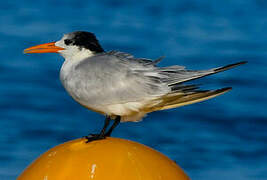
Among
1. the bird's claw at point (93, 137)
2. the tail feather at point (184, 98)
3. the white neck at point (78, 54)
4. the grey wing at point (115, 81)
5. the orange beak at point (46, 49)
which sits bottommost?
the bird's claw at point (93, 137)

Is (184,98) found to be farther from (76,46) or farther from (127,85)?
(76,46)

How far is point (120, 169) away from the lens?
3422 mm

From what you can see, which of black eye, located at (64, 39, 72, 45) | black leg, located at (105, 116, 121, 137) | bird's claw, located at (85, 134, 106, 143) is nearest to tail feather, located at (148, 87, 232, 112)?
black leg, located at (105, 116, 121, 137)

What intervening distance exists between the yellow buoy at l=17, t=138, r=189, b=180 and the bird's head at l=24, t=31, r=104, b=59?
571mm

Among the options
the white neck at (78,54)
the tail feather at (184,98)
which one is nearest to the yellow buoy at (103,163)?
the tail feather at (184,98)

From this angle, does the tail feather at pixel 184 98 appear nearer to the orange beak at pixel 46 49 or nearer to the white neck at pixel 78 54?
the white neck at pixel 78 54

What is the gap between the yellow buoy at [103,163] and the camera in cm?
341

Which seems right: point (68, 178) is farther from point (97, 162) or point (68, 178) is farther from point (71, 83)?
point (71, 83)

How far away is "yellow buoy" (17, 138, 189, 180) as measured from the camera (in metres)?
3.41

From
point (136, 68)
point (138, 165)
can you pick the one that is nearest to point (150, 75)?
point (136, 68)

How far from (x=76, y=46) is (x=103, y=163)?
843mm

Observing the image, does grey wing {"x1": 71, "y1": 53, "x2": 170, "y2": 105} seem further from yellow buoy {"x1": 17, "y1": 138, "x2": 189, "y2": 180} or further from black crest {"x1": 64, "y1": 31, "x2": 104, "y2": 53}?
yellow buoy {"x1": 17, "y1": 138, "x2": 189, "y2": 180}

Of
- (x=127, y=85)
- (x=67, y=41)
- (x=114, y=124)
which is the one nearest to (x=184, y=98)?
(x=127, y=85)

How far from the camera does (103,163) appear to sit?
3.44 metres
